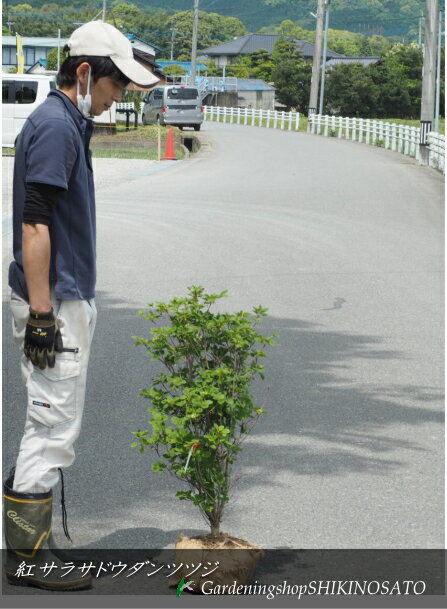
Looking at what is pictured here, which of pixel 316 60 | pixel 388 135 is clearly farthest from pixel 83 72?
pixel 316 60

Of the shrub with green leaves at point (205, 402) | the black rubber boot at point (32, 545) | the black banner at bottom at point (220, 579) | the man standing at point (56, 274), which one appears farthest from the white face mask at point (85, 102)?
the black banner at bottom at point (220, 579)

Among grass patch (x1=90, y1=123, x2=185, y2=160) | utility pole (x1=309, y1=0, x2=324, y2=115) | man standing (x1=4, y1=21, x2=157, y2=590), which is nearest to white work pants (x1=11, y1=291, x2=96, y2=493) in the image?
man standing (x1=4, y1=21, x2=157, y2=590)

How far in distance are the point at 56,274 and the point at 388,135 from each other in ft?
115

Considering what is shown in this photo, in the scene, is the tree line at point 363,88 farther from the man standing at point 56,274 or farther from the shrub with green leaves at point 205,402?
the man standing at point 56,274

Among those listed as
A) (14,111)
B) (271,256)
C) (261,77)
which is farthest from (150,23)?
(271,256)

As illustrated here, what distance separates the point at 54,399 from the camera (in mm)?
3941

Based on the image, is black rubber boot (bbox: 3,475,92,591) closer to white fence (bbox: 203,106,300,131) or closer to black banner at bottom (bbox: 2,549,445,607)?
black banner at bottom (bbox: 2,549,445,607)

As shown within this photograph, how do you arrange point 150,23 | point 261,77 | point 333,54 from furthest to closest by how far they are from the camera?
point 150,23 < point 333,54 < point 261,77

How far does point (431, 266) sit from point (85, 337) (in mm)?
9436

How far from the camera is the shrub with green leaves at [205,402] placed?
158 inches

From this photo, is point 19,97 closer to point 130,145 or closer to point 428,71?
point 130,145

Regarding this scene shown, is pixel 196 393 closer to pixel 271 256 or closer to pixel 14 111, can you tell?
pixel 271 256

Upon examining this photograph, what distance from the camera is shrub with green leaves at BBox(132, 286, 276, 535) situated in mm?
4012

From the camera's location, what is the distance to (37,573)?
4031mm
